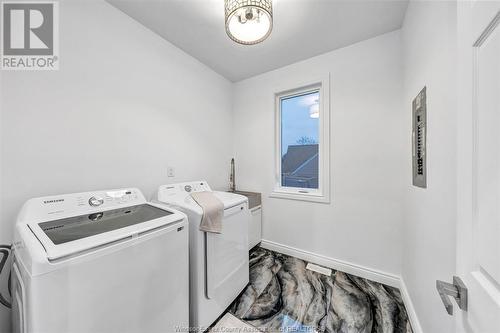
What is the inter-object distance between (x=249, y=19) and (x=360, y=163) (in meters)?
1.67

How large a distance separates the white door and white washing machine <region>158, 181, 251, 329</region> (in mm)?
1251

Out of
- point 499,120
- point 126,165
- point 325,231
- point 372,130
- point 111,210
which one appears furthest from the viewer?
point 325,231

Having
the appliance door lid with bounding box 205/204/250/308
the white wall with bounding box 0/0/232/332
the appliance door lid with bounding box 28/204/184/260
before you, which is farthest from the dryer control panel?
the appliance door lid with bounding box 205/204/250/308

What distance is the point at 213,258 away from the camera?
1.38 metres

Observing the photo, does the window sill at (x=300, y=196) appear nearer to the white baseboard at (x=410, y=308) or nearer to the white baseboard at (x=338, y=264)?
the white baseboard at (x=338, y=264)

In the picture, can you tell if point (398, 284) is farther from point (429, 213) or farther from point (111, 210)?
point (111, 210)

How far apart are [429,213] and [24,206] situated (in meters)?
2.34

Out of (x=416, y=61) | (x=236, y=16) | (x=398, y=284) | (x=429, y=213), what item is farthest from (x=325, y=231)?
(x=236, y=16)

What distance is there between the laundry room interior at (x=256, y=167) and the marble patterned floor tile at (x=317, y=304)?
0.06 ft

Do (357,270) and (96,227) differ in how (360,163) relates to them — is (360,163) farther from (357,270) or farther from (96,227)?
(96,227)

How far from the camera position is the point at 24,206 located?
3.38 feet

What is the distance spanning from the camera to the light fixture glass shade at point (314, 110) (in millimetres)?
2258

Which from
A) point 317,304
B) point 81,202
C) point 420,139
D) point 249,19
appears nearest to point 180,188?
point 81,202

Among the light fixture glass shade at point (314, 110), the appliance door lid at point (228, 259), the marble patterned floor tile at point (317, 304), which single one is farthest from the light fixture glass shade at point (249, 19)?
the marble patterned floor tile at point (317, 304)
